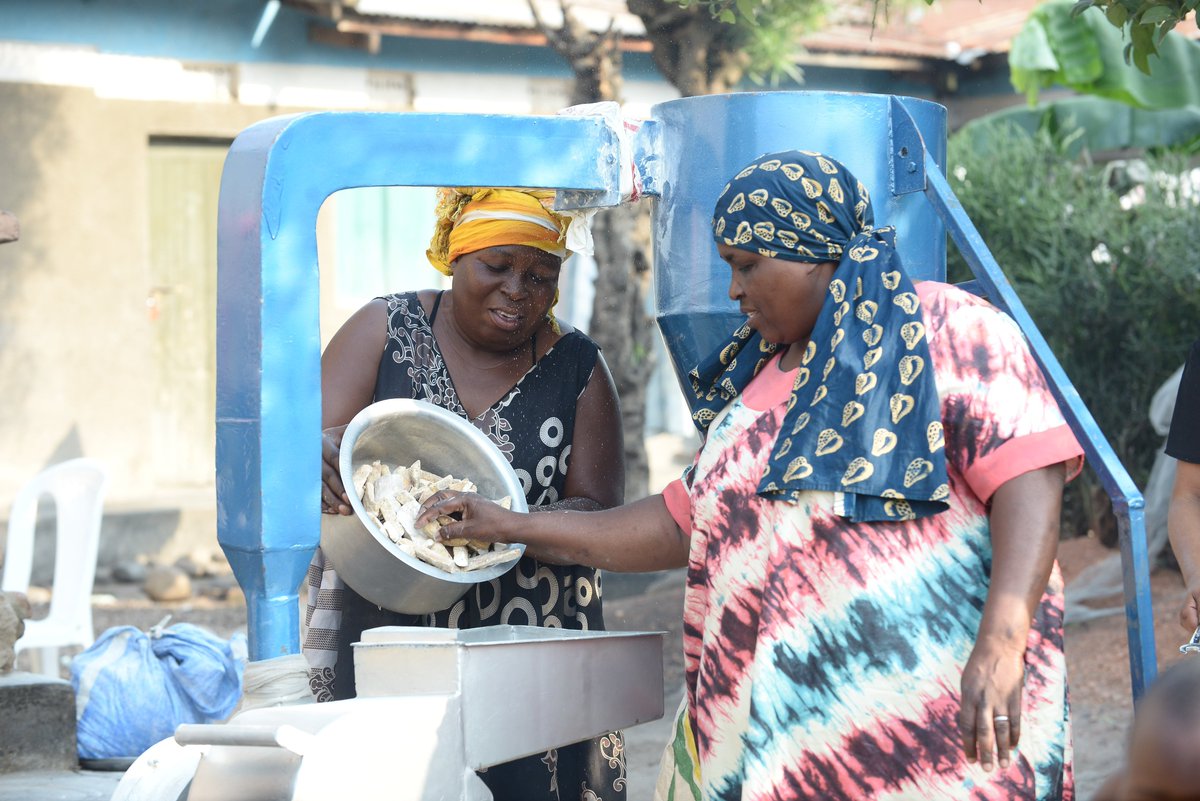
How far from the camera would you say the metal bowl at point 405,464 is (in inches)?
98.4

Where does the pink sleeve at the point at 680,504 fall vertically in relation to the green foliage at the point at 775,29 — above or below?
below

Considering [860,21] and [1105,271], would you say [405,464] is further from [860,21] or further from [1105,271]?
[860,21]

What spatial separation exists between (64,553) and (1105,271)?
218 inches

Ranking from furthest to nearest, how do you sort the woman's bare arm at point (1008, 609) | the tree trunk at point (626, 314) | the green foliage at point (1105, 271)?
the green foliage at point (1105, 271) → the tree trunk at point (626, 314) → the woman's bare arm at point (1008, 609)

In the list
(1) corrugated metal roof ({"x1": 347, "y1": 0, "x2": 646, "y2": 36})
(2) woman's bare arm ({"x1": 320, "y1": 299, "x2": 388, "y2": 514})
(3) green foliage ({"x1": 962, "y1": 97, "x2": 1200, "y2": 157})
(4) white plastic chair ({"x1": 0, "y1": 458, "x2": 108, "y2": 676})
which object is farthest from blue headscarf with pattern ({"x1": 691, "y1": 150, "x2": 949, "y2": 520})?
(3) green foliage ({"x1": 962, "y1": 97, "x2": 1200, "y2": 157})

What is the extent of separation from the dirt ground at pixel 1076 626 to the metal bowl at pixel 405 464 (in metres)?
2.39

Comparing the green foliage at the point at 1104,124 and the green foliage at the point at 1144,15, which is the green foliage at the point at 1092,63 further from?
the green foliage at the point at 1144,15

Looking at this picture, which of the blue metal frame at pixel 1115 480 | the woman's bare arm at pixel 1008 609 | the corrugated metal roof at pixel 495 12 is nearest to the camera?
the woman's bare arm at pixel 1008 609

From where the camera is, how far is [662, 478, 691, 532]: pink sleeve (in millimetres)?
2387

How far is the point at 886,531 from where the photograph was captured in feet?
6.51

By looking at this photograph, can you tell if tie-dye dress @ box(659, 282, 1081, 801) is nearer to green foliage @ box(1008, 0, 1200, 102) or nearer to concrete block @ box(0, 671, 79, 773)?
concrete block @ box(0, 671, 79, 773)

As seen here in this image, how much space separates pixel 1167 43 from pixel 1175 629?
16.7 ft

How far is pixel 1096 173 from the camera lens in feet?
27.1

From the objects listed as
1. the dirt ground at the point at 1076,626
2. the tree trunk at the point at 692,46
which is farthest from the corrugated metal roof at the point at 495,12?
the dirt ground at the point at 1076,626
